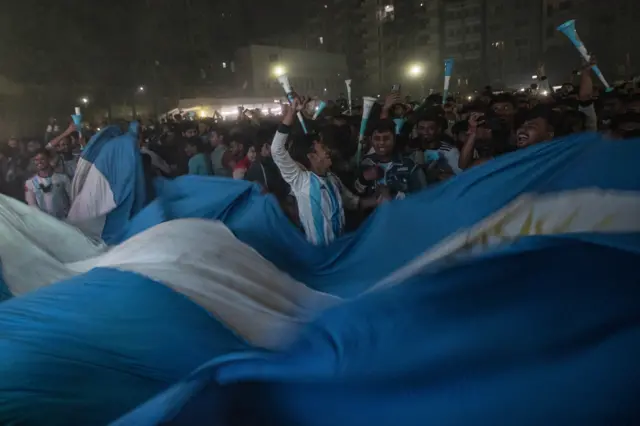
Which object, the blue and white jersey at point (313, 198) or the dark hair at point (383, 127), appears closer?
the blue and white jersey at point (313, 198)

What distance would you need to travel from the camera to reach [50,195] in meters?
6.52

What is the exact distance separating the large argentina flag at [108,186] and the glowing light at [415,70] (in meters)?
47.7

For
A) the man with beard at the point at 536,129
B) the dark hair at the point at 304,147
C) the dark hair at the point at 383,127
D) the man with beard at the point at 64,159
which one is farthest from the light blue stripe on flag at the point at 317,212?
the man with beard at the point at 64,159

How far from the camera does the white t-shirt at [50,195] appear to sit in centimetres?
650

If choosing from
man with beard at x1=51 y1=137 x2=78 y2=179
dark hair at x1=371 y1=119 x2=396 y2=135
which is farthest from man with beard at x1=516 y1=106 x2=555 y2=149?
man with beard at x1=51 y1=137 x2=78 y2=179

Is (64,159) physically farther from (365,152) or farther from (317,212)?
(317,212)

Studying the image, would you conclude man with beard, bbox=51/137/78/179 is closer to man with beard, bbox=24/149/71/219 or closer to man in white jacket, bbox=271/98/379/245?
man with beard, bbox=24/149/71/219

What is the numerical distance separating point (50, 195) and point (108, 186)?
0.91m

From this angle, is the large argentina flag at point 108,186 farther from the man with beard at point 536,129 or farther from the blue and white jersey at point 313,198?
the man with beard at point 536,129

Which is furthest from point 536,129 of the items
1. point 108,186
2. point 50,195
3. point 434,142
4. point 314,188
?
point 50,195

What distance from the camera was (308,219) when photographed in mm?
4527

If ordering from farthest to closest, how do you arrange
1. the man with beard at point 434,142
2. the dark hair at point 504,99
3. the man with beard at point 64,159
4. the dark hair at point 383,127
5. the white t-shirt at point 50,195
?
the man with beard at point 64,159 → the dark hair at point 504,99 → the white t-shirt at point 50,195 → the man with beard at point 434,142 → the dark hair at point 383,127

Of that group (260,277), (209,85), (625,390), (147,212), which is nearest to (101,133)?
(147,212)

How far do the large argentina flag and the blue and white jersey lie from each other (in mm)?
2064
